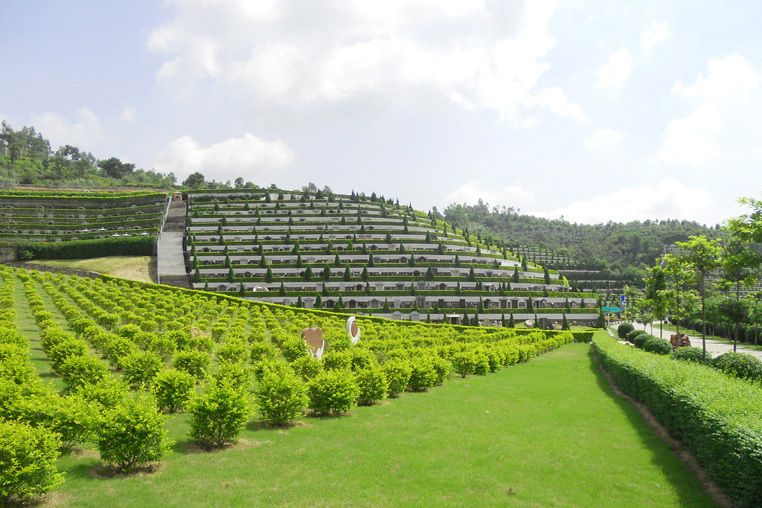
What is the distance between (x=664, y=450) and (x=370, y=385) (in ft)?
29.3

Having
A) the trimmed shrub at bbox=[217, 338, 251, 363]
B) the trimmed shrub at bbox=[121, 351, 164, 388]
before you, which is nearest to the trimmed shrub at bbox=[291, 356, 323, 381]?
the trimmed shrub at bbox=[217, 338, 251, 363]

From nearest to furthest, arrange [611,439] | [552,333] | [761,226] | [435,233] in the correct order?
1. [611,439]
2. [761,226]
3. [552,333]
4. [435,233]

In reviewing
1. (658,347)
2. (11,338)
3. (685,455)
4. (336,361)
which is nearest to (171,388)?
(336,361)

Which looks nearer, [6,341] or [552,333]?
[6,341]

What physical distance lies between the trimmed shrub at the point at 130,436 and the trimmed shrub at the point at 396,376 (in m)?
9.98

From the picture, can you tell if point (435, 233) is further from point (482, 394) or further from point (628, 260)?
point (628, 260)

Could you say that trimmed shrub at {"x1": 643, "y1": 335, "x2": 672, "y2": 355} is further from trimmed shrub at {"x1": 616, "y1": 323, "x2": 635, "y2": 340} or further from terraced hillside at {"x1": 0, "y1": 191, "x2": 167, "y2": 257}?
terraced hillside at {"x1": 0, "y1": 191, "x2": 167, "y2": 257}

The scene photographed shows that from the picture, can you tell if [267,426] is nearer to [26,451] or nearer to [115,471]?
[115,471]

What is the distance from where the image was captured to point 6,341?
18.4 meters

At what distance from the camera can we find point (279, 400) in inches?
569

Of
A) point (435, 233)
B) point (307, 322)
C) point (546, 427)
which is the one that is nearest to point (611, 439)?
point (546, 427)

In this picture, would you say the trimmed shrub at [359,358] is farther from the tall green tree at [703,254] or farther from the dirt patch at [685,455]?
the tall green tree at [703,254]

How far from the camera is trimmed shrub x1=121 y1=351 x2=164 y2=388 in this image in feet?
53.6

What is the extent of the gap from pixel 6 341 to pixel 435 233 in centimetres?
8998
